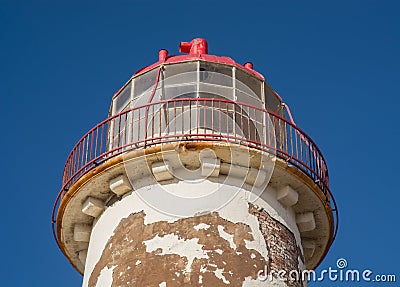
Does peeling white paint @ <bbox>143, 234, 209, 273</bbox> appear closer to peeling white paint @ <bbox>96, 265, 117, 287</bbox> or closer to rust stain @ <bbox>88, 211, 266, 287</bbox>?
rust stain @ <bbox>88, 211, 266, 287</bbox>

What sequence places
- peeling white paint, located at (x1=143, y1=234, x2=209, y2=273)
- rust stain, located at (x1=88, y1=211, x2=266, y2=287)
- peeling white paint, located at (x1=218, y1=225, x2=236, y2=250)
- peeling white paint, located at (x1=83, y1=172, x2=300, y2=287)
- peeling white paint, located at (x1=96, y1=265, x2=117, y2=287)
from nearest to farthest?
rust stain, located at (x1=88, y1=211, x2=266, y2=287) → peeling white paint, located at (x1=143, y1=234, x2=209, y2=273) → peeling white paint, located at (x1=83, y1=172, x2=300, y2=287) → peeling white paint, located at (x1=218, y1=225, x2=236, y2=250) → peeling white paint, located at (x1=96, y1=265, x2=117, y2=287)

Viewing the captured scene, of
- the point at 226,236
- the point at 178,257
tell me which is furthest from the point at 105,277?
the point at 226,236

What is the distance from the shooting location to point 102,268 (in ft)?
38.2

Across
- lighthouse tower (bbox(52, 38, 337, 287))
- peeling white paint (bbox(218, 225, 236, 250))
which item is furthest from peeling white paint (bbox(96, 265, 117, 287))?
peeling white paint (bbox(218, 225, 236, 250))

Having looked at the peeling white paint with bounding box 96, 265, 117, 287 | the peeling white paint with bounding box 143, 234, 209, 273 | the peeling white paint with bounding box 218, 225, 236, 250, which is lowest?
the peeling white paint with bounding box 96, 265, 117, 287

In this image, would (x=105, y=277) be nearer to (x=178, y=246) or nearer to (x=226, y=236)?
(x=178, y=246)

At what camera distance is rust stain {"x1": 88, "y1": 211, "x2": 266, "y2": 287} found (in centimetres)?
1080

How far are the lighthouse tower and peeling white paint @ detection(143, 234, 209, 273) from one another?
0.01 meters

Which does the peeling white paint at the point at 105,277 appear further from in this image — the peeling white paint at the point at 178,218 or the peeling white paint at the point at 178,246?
the peeling white paint at the point at 178,246

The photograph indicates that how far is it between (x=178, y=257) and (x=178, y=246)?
17 centimetres

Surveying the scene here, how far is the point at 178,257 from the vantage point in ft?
36.0

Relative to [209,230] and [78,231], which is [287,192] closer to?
[209,230]

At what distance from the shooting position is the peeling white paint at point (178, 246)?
11.0 m

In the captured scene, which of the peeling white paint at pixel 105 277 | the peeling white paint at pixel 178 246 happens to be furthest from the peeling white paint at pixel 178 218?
the peeling white paint at pixel 105 277
